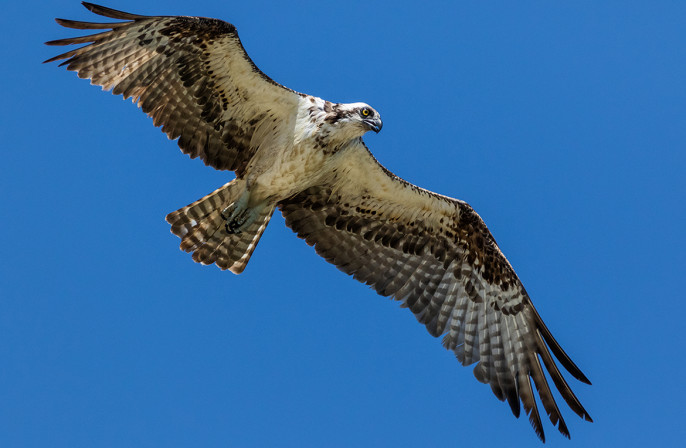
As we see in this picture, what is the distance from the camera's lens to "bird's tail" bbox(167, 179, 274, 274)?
11172mm

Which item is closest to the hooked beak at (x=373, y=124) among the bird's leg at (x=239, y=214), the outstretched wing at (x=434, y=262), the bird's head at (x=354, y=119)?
the bird's head at (x=354, y=119)

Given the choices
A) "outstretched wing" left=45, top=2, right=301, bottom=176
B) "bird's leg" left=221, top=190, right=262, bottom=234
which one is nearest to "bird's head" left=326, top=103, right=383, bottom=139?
"outstretched wing" left=45, top=2, right=301, bottom=176

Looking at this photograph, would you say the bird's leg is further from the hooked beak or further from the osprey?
the hooked beak

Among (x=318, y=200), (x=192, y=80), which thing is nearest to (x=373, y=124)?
(x=318, y=200)

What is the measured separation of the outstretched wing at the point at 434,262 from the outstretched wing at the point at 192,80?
1.13 meters

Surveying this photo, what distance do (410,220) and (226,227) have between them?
2455mm

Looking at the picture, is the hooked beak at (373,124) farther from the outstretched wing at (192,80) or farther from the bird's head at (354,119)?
the outstretched wing at (192,80)

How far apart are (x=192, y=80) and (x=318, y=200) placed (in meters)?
2.28

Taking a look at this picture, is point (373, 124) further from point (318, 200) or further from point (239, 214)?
point (239, 214)

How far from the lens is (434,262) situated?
12.2 meters

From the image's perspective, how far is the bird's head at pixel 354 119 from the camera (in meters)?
10.3

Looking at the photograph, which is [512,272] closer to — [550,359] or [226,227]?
[550,359]

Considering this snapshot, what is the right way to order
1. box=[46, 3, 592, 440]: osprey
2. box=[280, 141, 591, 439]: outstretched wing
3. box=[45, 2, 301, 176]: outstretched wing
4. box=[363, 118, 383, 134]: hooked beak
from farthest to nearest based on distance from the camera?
box=[280, 141, 591, 439]: outstretched wing < box=[46, 3, 592, 440]: osprey < box=[45, 2, 301, 176]: outstretched wing < box=[363, 118, 383, 134]: hooked beak

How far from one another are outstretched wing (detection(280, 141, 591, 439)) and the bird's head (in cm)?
101
